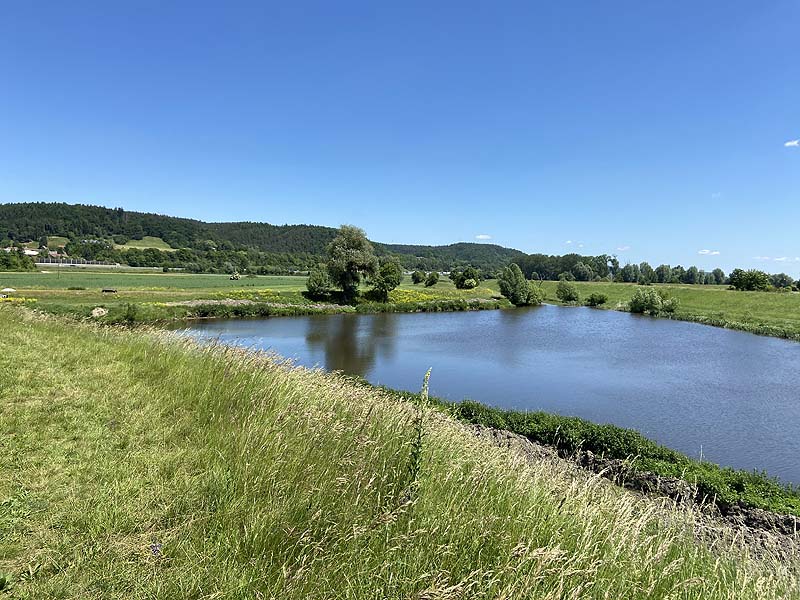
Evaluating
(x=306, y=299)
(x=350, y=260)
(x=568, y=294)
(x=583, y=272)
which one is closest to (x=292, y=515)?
(x=350, y=260)

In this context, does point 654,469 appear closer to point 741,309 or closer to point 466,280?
point 741,309

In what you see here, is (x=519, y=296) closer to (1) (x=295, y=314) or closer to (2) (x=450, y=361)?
(1) (x=295, y=314)

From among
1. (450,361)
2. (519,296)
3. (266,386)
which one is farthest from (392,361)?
(519,296)

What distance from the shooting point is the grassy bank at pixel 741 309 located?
42828mm

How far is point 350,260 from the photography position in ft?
157

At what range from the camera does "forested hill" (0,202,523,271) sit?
125 metres

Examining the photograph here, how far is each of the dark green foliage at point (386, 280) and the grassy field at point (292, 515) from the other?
46.8 meters

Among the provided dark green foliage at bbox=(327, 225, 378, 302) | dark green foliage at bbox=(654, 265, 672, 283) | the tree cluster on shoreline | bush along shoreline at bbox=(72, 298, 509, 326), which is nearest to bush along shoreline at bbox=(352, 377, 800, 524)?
bush along shoreline at bbox=(72, 298, 509, 326)

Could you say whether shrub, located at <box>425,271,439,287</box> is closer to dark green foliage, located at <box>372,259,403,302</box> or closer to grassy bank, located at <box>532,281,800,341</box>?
dark green foliage, located at <box>372,259,403,302</box>

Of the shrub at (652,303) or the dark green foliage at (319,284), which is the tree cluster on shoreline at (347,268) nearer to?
the dark green foliage at (319,284)

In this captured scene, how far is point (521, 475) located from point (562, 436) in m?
8.07

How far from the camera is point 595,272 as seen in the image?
127125 mm

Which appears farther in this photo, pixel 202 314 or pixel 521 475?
pixel 202 314

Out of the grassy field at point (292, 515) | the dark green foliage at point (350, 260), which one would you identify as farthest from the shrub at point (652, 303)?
the grassy field at point (292, 515)
